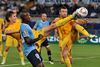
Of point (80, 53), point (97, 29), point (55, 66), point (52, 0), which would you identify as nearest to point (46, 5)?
point (52, 0)

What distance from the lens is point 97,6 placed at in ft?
123

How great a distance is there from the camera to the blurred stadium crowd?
36.5 m

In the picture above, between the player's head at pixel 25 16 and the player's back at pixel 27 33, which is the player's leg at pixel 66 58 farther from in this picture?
the player's head at pixel 25 16

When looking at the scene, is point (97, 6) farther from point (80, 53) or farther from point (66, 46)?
point (66, 46)

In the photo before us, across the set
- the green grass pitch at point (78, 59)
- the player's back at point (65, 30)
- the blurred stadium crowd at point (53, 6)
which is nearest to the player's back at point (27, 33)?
the player's back at point (65, 30)

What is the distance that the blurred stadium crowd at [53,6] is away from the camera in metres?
36.5

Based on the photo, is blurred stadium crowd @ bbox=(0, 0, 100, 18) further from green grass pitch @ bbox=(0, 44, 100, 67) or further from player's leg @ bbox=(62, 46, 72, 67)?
player's leg @ bbox=(62, 46, 72, 67)

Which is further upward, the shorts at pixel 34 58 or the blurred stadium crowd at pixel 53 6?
the shorts at pixel 34 58

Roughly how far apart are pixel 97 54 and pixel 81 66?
5469 millimetres

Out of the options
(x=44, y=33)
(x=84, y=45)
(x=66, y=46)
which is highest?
(x=44, y=33)

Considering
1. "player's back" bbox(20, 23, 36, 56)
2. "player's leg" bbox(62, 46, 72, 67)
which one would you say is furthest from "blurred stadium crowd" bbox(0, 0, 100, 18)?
"player's back" bbox(20, 23, 36, 56)

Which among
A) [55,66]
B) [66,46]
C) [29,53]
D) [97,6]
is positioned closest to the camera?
[29,53]

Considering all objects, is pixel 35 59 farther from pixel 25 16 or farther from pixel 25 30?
pixel 25 16

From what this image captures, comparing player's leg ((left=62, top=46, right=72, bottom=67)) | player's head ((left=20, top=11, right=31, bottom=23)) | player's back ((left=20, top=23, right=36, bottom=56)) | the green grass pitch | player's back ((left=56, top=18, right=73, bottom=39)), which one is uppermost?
player's head ((left=20, top=11, right=31, bottom=23))
